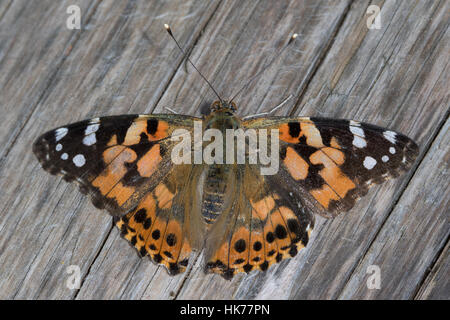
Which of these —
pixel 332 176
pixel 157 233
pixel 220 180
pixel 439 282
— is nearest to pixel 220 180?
pixel 220 180

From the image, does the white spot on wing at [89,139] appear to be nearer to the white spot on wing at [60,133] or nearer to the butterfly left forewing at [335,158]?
the white spot on wing at [60,133]

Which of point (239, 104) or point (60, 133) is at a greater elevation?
point (239, 104)

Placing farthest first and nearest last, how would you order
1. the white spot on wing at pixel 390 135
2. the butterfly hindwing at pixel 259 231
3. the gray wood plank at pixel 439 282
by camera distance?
the gray wood plank at pixel 439 282
the butterfly hindwing at pixel 259 231
the white spot on wing at pixel 390 135

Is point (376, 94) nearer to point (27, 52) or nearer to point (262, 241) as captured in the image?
point (262, 241)

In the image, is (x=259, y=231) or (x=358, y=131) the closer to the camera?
(x=358, y=131)

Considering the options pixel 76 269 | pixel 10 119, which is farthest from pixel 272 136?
pixel 10 119

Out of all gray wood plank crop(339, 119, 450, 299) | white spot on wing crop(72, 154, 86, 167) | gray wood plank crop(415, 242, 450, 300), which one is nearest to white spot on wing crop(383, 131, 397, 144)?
gray wood plank crop(339, 119, 450, 299)

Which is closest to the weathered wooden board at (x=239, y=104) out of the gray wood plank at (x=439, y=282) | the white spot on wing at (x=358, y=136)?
the gray wood plank at (x=439, y=282)

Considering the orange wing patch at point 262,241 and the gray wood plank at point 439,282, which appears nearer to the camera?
the orange wing patch at point 262,241
